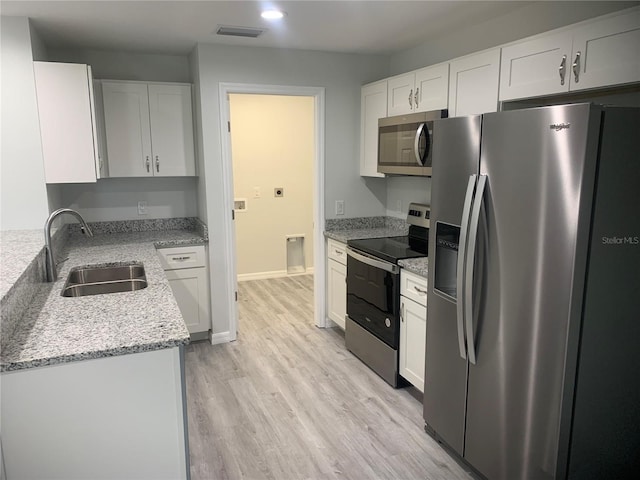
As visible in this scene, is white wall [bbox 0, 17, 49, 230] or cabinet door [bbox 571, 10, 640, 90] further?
white wall [bbox 0, 17, 49, 230]

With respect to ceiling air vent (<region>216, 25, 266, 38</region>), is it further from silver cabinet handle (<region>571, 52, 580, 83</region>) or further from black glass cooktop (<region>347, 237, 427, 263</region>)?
silver cabinet handle (<region>571, 52, 580, 83</region>)

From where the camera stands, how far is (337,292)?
4.00 meters

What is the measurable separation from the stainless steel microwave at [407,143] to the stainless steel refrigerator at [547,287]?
2.43ft

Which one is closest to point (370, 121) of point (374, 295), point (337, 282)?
point (337, 282)

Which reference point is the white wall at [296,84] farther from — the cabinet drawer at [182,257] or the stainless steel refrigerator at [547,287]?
the stainless steel refrigerator at [547,287]

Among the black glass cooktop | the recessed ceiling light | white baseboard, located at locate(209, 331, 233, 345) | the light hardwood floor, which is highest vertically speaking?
the recessed ceiling light

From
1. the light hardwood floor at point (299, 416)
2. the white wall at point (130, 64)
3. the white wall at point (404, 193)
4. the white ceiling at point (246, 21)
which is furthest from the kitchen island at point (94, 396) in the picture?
the white wall at point (130, 64)

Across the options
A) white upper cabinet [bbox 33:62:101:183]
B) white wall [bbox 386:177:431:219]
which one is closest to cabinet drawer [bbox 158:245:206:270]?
white upper cabinet [bbox 33:62:101:183]

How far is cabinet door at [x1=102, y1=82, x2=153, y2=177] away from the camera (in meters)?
3.67

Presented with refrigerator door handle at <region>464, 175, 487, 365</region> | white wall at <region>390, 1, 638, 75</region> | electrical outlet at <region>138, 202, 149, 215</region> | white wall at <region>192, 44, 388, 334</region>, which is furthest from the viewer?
electrical outlet at <region>138, 202, 149, 215</region>

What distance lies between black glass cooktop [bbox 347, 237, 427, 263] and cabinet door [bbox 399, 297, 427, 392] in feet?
0.95

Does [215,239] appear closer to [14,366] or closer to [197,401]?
[197,401]

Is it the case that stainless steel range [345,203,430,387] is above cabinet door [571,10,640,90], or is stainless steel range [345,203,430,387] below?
below

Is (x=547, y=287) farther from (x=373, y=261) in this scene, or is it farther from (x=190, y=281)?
(x=190, y=281)
